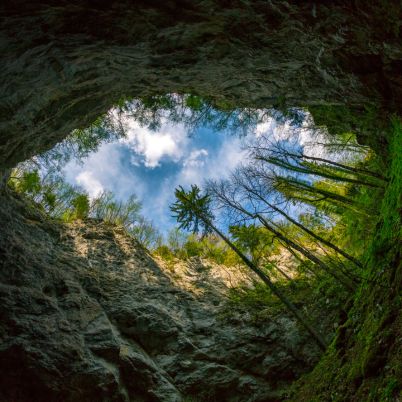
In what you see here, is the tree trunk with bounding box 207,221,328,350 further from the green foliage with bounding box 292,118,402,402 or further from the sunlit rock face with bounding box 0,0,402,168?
the sunlit rock face with bounding box 0,0,402,168

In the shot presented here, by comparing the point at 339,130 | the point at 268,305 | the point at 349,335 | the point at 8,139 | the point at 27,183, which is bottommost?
the point at 349,335

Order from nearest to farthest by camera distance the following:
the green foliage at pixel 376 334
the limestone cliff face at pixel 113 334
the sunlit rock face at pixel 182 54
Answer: the green foliage at pixel 376 334, the sunlit rock face at pixel 182 54, the limestone cliff face at pixel 113 334

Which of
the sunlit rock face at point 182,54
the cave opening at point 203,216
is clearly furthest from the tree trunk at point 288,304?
Answer: the sunlit rock face at point 182,54

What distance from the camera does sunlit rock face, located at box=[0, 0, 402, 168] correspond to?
375cm

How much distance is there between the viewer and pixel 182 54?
4.87m

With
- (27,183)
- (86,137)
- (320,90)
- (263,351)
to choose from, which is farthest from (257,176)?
(27,183)

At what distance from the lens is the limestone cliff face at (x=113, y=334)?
5.43 m

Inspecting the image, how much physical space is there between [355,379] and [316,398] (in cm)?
102

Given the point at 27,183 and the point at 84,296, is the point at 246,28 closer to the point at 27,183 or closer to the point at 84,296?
the point at 84,296

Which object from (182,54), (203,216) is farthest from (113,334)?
(182,54)

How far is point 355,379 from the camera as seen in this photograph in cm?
343

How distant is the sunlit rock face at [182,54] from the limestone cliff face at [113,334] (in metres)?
2.51

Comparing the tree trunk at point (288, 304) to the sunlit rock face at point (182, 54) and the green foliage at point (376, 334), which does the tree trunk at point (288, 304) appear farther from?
the sunlit rock face at point (182, 54)

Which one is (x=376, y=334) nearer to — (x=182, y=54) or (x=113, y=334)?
(x=182, y=54)
